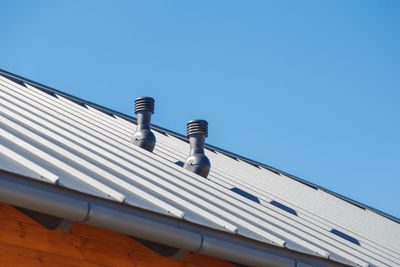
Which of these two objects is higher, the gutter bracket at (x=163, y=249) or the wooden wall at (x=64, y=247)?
the gutter bracket at (x=163, y=249)

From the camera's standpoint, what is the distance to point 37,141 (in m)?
4.43

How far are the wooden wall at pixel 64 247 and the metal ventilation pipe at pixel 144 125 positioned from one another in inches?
132

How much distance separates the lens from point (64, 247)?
355 cm

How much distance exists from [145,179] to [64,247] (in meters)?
1.29

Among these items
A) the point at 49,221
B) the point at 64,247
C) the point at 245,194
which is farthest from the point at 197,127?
the point at 49,221

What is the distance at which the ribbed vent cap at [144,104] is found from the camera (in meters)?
8.11

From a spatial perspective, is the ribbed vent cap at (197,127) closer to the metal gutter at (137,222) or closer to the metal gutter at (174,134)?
the metal gutter at (174,134)

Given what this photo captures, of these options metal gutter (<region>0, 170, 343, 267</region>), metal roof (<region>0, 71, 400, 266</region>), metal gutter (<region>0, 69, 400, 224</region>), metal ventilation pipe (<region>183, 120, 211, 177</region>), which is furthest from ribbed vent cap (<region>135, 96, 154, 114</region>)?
metal gutter (<region>0, 170, 343, 267</region>)

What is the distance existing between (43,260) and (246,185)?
4.85 meters

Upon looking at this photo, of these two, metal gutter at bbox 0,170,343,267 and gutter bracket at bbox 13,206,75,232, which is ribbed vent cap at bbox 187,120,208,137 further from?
gutter bracket at bbox 13,206,75,232

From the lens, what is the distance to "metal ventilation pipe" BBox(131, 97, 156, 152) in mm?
7250

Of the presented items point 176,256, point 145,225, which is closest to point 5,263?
point 145,225

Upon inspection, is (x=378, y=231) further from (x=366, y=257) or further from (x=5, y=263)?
(x=5, y=263)

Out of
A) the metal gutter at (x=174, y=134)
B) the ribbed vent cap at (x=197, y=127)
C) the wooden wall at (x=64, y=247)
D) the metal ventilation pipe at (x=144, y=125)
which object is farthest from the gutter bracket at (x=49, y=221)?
the metal gutter at (x=174, y=134)
